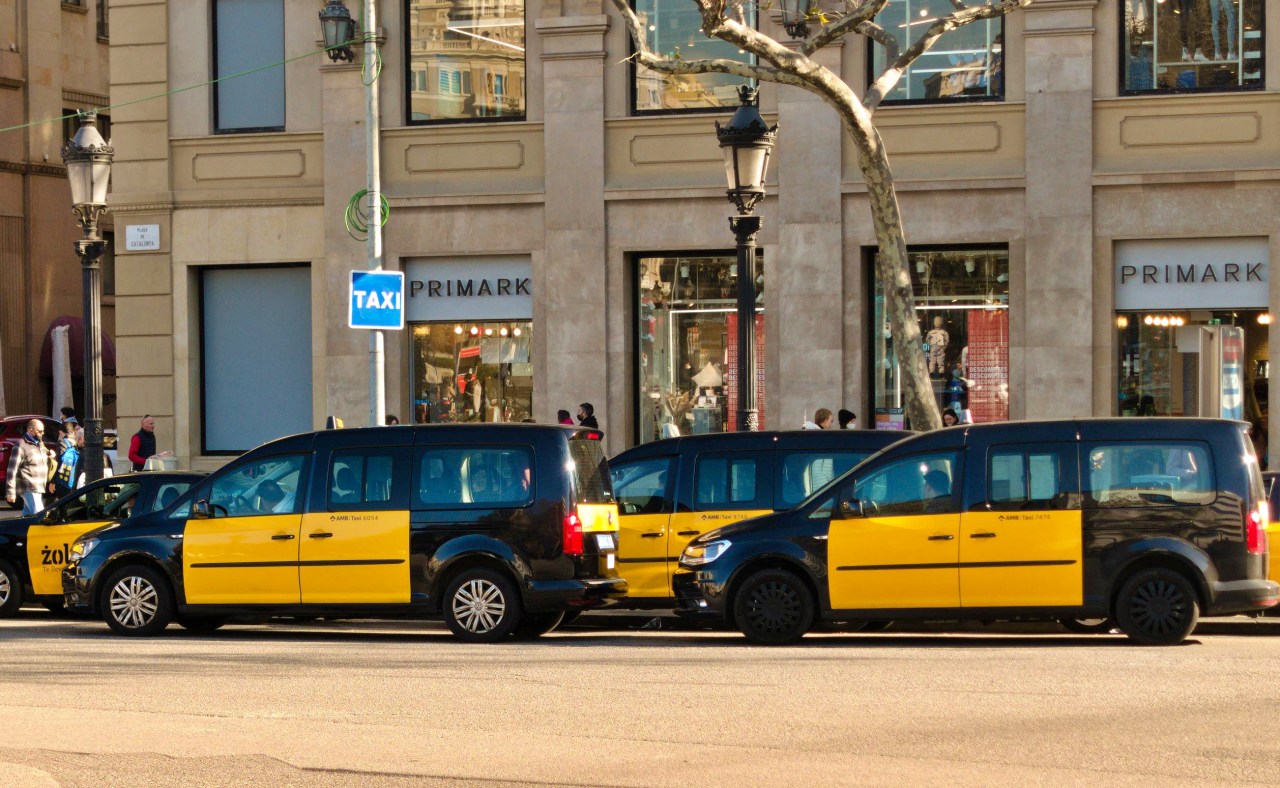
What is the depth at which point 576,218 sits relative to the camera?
24.3m

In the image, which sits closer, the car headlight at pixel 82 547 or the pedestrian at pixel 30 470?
the car headlight at pixel 82 547

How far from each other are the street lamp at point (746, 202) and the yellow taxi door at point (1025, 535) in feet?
13.2

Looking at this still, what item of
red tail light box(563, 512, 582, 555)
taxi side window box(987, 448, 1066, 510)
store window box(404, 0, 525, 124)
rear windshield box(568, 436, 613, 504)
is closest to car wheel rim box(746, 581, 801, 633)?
red tail light box(563, 512, 582, 555)

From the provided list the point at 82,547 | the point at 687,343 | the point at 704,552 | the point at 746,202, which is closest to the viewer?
the point at 704,552

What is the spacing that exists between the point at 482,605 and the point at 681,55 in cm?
1157

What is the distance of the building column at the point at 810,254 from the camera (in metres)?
23.4

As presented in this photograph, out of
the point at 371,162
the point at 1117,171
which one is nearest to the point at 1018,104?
the point at 1117,171

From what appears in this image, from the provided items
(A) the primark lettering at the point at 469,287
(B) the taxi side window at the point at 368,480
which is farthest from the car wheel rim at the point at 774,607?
(A) the primark lettering at the point at 469,287

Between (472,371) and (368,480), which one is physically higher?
(472,371)

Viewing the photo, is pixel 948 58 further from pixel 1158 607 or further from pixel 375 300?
pixel 1158 607

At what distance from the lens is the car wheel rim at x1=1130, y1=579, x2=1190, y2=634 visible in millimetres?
13055

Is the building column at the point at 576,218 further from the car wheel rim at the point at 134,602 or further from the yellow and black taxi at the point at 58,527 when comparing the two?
the car wheel rim at the point at 134,602

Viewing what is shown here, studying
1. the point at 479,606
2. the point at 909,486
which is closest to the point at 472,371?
the point at 479,606

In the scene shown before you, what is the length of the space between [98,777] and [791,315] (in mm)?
16229
